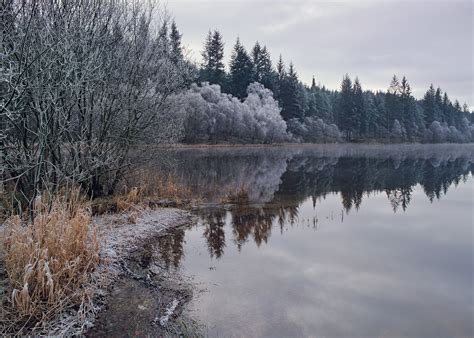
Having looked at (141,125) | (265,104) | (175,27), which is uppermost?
(175,27)

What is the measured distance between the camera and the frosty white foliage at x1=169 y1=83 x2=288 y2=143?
40812 millimetres

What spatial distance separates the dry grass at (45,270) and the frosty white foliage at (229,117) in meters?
31.8

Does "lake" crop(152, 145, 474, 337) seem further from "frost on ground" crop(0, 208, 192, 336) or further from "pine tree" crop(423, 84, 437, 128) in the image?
"pine tree" crop(423, 84, 437, 128)

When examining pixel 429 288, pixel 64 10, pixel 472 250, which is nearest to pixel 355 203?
pixel 472 250

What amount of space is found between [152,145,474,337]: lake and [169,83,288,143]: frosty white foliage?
24.2 m

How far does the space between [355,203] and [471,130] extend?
4239 inches

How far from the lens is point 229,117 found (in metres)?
44.6

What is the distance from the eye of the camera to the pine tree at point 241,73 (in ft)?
185

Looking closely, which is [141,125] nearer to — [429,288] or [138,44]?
[138,44]

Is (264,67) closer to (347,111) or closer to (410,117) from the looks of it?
(347,111)

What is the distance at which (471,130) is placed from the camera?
102 m

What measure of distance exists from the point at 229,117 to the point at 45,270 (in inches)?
1604

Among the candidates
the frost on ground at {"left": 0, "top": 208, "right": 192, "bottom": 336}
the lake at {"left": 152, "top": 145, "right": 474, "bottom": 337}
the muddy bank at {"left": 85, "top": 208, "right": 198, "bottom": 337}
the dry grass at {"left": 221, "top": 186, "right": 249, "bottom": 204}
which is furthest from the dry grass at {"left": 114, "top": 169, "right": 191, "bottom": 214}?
the muddy bank at {"left": 85, "top": 208, "right": 198, "bottom": 337}

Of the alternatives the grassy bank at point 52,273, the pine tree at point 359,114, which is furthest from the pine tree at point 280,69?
the grassy bank at point 52,273
